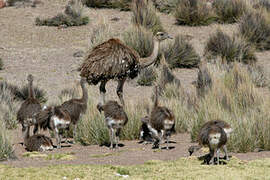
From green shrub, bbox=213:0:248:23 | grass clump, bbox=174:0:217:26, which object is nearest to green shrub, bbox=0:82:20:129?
grass clump, bbox=174:0:217:26

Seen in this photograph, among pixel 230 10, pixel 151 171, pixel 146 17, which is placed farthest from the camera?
pixel 230 10

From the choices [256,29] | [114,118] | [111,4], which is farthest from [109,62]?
[111,4]

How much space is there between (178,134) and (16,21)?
54.7 ft

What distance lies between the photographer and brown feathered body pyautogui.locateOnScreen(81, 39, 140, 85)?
52.5 feet

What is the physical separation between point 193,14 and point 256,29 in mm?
3293

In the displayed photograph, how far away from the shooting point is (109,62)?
16.0 m

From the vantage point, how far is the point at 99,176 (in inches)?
350

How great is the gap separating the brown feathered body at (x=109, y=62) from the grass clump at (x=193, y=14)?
509 inches

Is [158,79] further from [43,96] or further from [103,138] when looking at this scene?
[103,138]

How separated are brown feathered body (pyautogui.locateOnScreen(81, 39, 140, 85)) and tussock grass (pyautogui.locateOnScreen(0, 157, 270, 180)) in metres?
6.22

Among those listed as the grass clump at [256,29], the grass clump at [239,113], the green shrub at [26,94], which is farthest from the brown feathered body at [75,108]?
the grass clump at [256,29]

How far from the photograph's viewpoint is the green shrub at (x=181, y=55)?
23.7 meters

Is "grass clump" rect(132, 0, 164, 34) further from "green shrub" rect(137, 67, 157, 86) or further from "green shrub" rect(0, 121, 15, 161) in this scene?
"green shrub" rect(0, 121, 15, 161)

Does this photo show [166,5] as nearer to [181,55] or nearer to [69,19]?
[69,19]
